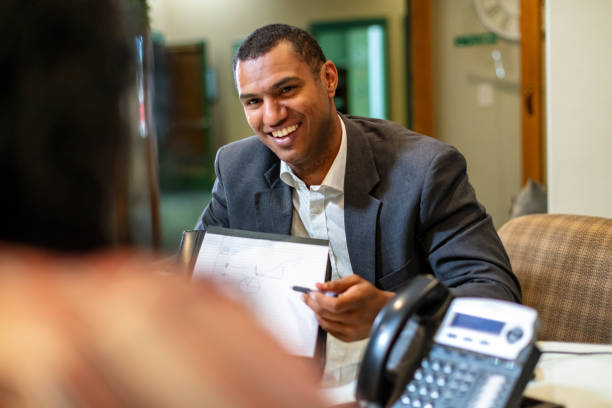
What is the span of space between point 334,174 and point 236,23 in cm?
558

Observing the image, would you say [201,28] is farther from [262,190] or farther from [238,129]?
[262,190]

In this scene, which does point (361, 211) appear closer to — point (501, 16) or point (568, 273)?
point (568, 273)

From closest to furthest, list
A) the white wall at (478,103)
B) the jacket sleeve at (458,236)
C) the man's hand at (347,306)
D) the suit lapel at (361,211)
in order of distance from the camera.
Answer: the man's hand at (347,306) < the jacket sleeve at (458,236) < the suit lapel at (361,211) < the white wall at (478,103)

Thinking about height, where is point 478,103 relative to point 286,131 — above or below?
above

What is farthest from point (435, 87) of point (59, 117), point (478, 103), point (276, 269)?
point (59, 117)

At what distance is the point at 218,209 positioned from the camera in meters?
1.67

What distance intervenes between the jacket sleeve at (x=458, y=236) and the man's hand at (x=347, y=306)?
0.22m

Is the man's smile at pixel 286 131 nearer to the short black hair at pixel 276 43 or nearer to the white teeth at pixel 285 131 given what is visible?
the white teeth at pixel 285 131

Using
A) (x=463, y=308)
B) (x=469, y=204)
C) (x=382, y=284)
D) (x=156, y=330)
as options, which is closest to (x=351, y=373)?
(x=463, y=308)

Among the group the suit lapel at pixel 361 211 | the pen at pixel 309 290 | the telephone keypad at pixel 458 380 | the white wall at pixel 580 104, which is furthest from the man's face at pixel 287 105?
the white wall at pixel 580 104

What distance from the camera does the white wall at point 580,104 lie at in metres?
2.55

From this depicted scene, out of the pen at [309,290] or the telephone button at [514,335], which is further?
the pen at [309,290]

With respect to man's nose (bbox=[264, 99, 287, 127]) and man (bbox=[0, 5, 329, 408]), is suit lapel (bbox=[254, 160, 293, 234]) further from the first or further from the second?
man (bbox=[0, 5, 329, 408])

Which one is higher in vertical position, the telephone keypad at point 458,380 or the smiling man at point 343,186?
the smiling man at point 343,186
